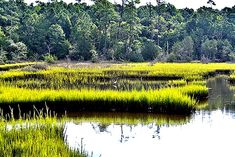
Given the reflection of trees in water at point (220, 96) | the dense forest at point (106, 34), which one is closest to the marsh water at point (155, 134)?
the reflection of trees in water at point (220, 96)

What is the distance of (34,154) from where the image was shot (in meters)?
9.30

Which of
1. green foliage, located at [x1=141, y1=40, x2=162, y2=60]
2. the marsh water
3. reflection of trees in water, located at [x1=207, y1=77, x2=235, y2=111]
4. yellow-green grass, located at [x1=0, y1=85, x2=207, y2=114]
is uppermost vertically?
green foliage, located at [x1=141, y1=40, x2=162, y2=60]

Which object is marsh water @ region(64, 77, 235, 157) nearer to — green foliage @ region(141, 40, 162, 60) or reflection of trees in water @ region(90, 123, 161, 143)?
reflection of trees in water @ region(90, 123, 161, 143)

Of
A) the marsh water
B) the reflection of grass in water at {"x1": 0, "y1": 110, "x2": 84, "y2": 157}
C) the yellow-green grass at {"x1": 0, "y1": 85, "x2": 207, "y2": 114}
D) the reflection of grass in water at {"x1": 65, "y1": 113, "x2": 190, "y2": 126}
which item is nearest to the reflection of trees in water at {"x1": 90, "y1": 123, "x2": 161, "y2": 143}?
the marsh water

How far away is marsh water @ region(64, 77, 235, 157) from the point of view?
13289 millimetres

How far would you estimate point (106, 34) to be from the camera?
7094cm

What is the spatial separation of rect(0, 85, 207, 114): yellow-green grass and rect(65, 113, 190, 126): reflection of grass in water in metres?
0.52


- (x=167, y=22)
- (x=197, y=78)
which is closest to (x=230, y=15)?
(x=167, y=22)

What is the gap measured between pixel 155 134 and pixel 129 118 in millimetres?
3117

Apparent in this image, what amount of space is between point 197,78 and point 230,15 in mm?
60875

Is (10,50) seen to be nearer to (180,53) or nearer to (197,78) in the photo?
(180,53)

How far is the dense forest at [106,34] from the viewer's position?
64.4 m

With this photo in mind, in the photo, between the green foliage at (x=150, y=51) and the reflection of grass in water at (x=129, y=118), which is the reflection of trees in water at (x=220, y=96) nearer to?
the reflection of grass in water at (x=129, y=118)

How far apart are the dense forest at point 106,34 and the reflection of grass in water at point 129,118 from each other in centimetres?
3702
